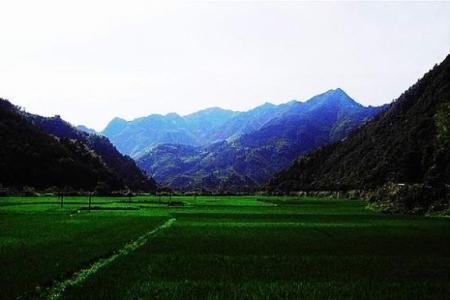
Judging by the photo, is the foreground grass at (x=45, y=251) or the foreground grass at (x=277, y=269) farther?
the foreground grass at (x=45, y=251)

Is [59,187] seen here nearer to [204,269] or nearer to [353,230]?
[353,230]

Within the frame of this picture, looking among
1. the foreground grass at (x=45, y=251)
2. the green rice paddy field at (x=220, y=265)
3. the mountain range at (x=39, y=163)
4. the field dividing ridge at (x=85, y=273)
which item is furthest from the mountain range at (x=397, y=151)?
the field dividing ridge at (x=85, y=273)

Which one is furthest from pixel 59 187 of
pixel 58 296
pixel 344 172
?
pixel 58 296

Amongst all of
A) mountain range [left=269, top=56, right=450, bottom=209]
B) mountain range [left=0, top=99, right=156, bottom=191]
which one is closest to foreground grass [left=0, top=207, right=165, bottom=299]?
mountain range [left=269, top=56, right=450, bottom=209]

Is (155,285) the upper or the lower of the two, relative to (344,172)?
lower

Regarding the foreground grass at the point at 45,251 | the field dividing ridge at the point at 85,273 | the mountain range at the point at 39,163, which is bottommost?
the field dividing ridge at the point at 85,273

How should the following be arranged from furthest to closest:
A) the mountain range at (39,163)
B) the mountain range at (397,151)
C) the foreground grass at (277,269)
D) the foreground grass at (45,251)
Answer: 1. the mountain range at (39,163)
2. the mountain range at (397,151)
3. the foreground grass at (45,251)
4. the foreground grass at (277,269)

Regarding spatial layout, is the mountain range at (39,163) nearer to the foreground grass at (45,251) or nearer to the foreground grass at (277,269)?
the foreground grass at (45,251)

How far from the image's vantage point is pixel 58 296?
48.0 ft

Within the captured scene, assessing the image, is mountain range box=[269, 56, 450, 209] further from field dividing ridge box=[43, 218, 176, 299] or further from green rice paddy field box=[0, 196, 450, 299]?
field dividing ridge box=[43, 218, 176, 299]

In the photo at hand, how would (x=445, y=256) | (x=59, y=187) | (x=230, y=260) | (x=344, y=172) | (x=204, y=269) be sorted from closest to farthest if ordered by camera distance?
(x=204, y=269)
(x=230, y=260)
(x=445, y=256)
(x=59, y=187)
(x=344, y=172)

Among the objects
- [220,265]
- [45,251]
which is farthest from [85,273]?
[45,251]

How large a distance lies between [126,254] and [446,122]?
186 feet

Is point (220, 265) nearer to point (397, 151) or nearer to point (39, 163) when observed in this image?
point (397, 151)
